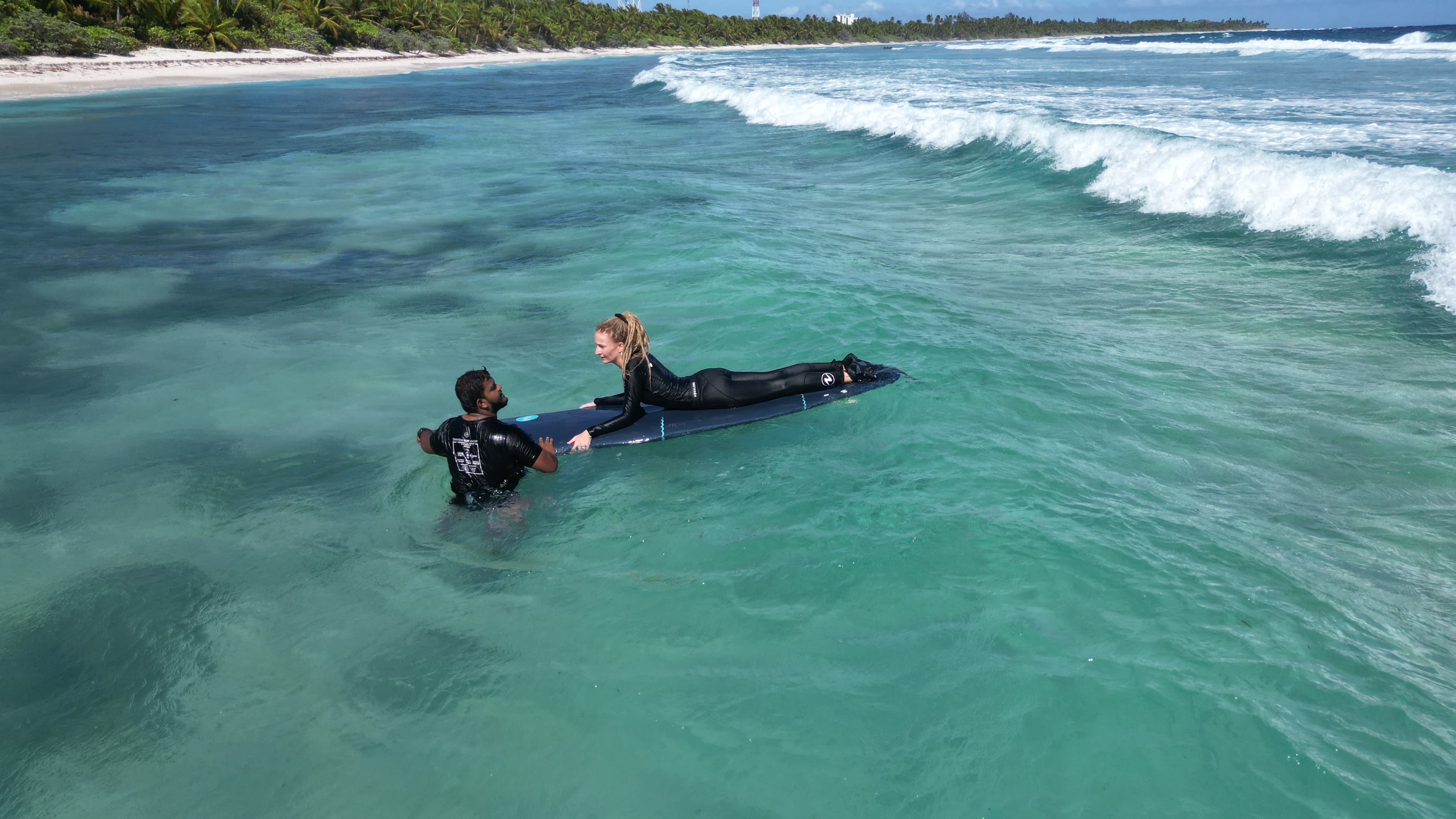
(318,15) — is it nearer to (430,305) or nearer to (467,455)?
(430,305)

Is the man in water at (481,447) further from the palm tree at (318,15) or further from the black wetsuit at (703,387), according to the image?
the palm tree at (318,15)

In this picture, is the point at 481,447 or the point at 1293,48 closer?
the point at 481,447

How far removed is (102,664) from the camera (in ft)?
13.1

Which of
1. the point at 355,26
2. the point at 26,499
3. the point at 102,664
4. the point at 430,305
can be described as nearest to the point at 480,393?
the point at 102,664

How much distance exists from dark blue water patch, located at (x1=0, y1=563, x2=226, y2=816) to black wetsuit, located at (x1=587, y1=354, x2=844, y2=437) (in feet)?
8.83

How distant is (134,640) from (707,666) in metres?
2.93

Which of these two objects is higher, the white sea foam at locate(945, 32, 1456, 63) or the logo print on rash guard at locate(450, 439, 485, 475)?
the white sea foam at locate(945, 32, 1456, 63)

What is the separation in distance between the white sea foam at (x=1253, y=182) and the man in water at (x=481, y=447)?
9.16 metres

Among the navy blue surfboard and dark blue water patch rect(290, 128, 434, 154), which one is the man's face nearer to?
the navy blue surfboard

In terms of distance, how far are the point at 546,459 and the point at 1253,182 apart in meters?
12.2

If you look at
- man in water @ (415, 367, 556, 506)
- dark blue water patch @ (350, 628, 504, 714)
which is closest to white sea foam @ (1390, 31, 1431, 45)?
man in water @ (415, 367, 556, 506)

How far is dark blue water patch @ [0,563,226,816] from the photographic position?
3.52 meters

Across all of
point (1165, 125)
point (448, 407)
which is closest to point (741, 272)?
point (448, 407)

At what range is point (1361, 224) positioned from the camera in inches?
425
